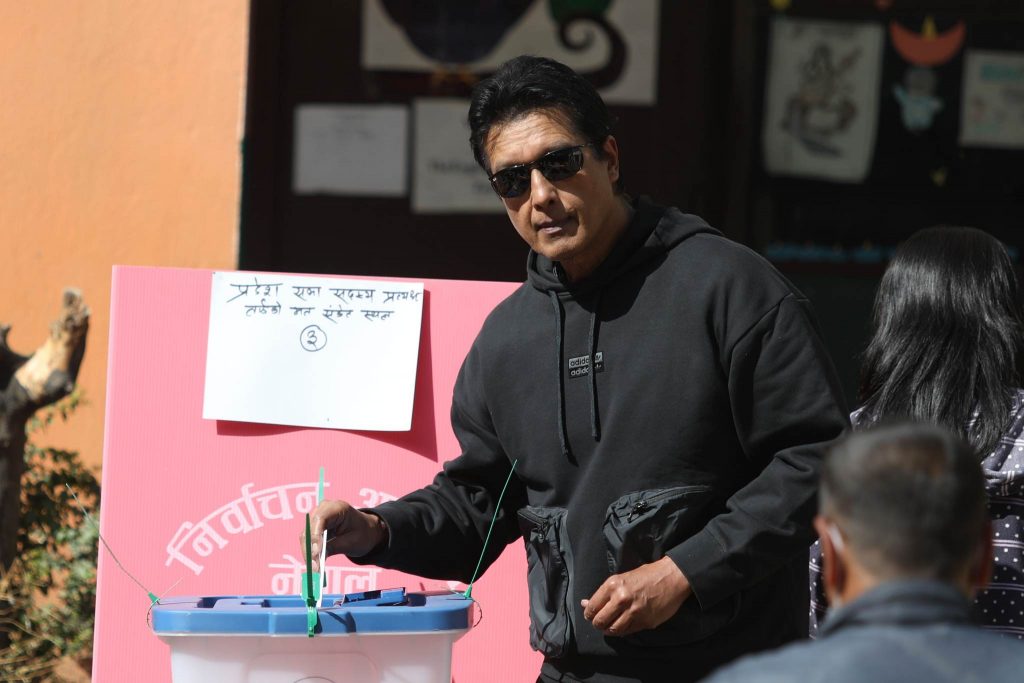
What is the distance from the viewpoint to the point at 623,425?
2.27 m

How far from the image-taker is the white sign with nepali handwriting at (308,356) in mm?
2971

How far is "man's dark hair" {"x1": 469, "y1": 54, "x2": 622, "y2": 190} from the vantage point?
2400mm

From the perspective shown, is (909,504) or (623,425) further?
(623,425)

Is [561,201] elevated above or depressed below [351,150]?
below

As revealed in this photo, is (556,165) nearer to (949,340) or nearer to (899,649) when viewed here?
(949,340)

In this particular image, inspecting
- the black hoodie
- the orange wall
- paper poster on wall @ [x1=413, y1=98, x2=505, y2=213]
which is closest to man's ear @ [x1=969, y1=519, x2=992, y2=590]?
the black hoodie

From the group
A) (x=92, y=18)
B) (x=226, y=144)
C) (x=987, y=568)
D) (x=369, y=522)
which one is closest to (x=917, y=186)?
(x=226, y=144)

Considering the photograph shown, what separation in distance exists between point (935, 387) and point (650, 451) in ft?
2.26

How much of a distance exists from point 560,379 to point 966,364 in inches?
32.3

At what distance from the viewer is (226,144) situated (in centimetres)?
466

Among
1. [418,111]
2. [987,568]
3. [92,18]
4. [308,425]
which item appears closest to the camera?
[987,568]

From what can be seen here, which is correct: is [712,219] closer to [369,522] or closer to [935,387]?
[935,387]

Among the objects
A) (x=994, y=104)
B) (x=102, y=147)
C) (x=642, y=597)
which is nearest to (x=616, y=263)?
(x=642, y=597)

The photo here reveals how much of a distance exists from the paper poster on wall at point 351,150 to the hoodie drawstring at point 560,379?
2.75 m
